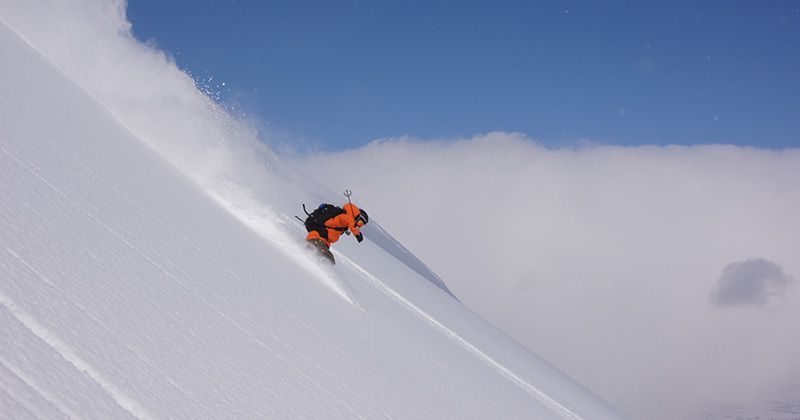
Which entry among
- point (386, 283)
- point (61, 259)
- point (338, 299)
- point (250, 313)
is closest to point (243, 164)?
point (386, 283)

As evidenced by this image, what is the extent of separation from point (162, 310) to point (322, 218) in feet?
16.7

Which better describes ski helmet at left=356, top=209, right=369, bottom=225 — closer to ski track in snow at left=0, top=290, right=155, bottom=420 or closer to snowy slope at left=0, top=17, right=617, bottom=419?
snowy slope at left=0, top=17, right=617, bottom=419

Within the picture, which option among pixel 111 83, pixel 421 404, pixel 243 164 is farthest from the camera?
pixel 243 164

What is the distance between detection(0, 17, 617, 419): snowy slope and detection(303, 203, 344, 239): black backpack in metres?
0.51

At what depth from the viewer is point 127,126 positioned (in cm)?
852

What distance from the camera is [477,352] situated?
8664 mm

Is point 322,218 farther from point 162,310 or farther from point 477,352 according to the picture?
point 162,310

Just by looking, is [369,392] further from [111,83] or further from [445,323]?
[111,83]

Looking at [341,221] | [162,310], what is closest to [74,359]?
[162,310]

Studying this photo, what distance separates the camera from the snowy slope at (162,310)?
6.24 feet

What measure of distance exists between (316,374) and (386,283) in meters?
6.52

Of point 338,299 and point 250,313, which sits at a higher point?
point 338,299

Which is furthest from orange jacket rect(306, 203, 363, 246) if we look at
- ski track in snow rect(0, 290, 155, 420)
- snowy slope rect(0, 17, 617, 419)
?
ski track in snow rect(0, 290, 155, 420)

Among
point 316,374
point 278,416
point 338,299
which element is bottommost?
point 278,416
